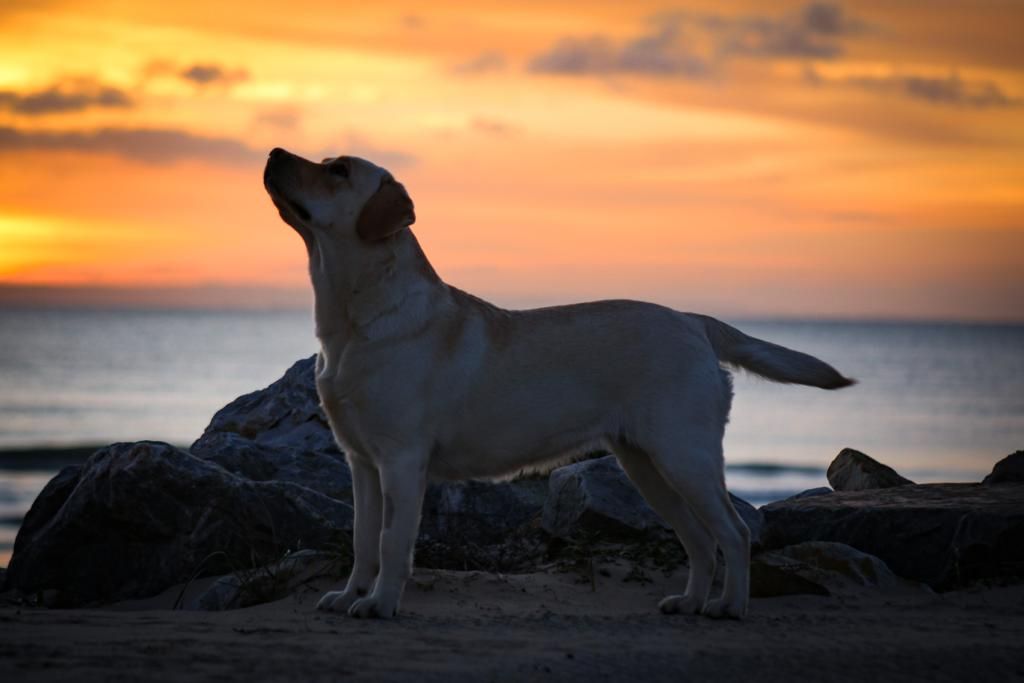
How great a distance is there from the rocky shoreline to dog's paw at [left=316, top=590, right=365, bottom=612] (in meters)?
0.68

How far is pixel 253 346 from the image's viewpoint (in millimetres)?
89312

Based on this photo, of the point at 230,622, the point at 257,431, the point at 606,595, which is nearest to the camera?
the point at 230,622

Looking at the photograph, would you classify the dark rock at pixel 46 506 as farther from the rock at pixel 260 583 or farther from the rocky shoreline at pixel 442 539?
the rock at pixel 260 583

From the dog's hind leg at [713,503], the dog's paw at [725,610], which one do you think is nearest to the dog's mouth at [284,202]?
the dog's hind leg at [713,503]

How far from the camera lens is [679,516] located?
683cm

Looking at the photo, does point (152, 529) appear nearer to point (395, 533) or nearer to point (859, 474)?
point (395, 533)

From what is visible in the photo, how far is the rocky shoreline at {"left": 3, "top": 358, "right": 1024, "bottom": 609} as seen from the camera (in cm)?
743

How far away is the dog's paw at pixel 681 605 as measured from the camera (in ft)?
21.3

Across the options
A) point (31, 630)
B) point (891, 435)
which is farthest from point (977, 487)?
point (891, 435)

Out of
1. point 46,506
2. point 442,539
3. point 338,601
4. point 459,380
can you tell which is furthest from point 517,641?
point 46,506

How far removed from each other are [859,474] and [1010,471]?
126cm

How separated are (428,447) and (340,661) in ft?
5.24

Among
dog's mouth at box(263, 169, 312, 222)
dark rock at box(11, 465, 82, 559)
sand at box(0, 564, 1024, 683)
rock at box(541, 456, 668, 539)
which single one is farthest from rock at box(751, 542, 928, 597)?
dark rock at box(11, 465, 82, 559)

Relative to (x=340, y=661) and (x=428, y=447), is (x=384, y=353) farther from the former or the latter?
(x=340, y=661)
